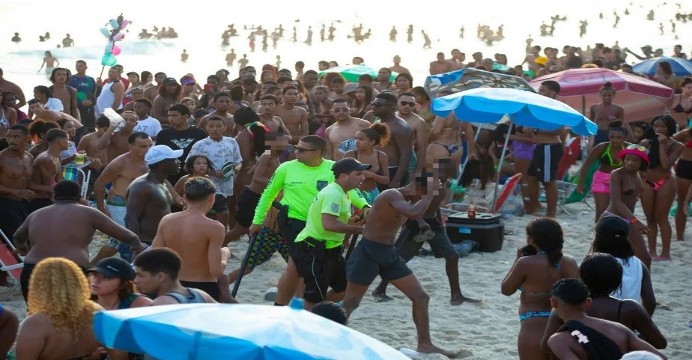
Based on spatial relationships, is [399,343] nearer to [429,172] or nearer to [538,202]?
[429,172]

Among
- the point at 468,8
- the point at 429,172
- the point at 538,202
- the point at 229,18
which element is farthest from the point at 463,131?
the point at 468,8

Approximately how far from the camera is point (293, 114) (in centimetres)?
1272

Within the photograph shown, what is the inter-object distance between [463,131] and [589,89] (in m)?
2.66

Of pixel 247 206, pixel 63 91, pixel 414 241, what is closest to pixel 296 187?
pixel 414 241

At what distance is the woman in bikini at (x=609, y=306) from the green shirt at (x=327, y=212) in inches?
99.1

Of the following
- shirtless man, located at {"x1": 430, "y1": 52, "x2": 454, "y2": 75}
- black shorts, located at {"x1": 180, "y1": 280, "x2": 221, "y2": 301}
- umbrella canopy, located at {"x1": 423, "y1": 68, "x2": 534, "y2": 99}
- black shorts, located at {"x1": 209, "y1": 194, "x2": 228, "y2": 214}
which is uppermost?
umbrella canopy, located at {"x1": 423, "y1": 68, "x2": 534, "y2": 99}

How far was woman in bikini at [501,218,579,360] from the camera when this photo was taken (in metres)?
6.35

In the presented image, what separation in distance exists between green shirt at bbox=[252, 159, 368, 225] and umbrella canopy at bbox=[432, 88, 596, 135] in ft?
12.2

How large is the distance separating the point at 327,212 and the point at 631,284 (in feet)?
7.54

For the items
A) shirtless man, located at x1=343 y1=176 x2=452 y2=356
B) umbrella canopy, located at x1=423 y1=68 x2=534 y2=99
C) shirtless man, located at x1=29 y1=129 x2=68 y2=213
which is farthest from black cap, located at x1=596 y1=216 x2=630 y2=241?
umbrella canopy, located at x1=423 y1=68 x2=534 y2=99

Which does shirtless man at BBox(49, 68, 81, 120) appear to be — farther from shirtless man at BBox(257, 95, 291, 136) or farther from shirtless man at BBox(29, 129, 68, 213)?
shirtless man at BBox(29, 129, 68, 213)

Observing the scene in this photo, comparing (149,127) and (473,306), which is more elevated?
(149,127)

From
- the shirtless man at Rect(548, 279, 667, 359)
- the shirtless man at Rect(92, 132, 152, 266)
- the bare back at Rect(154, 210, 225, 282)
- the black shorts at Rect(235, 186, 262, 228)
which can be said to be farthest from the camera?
the black shorts at Rect(235, 186, 262, 228)

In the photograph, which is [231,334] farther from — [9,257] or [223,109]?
[223,109]
